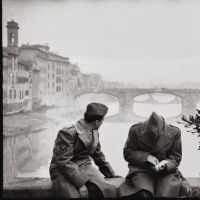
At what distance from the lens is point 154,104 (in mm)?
3592

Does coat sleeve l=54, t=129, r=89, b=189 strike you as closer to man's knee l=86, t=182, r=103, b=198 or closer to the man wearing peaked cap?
man's knee l=86, t=182, r=103, b=198

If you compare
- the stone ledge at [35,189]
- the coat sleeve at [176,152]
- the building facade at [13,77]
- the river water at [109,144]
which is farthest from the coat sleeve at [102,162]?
the building facade at [13,77]

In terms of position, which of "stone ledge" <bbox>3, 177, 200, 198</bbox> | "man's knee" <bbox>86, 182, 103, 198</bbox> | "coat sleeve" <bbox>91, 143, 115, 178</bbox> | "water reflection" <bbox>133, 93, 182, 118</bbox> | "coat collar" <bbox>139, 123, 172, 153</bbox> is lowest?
"stone ledge" <bbox>3, 177, 200, 198</bbox>

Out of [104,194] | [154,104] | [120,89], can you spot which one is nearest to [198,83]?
[154,104]

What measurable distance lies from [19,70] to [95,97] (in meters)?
0.85

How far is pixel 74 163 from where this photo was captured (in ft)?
6.67

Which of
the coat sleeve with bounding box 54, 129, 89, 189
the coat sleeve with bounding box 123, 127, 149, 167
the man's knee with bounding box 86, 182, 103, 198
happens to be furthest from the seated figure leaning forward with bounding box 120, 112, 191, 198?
the coat sleeve with bounding box 54, 129, 89, 189

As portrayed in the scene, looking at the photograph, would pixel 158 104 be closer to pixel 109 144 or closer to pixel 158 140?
pixel 109 144

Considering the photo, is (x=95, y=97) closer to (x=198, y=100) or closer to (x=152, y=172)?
(x=198, y=100)

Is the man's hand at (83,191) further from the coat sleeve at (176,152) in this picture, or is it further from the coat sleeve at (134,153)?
the coat sleeve at (176,152)

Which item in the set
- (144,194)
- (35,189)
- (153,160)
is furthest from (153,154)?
(35,189)

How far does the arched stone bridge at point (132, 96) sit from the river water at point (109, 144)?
0.30 feet

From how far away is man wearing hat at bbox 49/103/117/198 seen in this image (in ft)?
6.51

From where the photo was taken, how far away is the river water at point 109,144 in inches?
134
